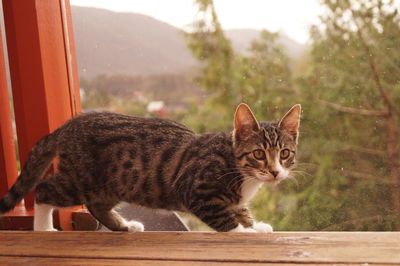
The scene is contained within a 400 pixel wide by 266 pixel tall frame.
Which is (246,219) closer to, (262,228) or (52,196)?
(262,228)

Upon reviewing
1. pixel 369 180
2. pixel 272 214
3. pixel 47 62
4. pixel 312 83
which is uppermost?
pixel 47 62

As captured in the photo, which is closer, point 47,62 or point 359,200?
point 359,200

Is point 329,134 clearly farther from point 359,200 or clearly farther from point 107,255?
point 107,255

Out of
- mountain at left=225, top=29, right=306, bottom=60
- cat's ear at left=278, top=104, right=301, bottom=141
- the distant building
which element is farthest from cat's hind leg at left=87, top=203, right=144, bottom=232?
mountain at left=225, top=29, right=306, bottom=60

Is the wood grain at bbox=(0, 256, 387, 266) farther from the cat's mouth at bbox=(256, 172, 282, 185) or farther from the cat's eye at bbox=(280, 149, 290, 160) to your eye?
the cat's eye at bbox=(280, 149, 290, 160)

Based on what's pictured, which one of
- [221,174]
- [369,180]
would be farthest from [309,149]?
[221,174]

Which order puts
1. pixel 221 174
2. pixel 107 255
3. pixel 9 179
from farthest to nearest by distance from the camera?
pixel 9 179 < pixel 221 174 < pixel 107 255

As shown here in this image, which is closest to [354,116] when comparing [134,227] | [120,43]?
[134,227]

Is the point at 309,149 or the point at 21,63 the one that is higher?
the point at 21,63
